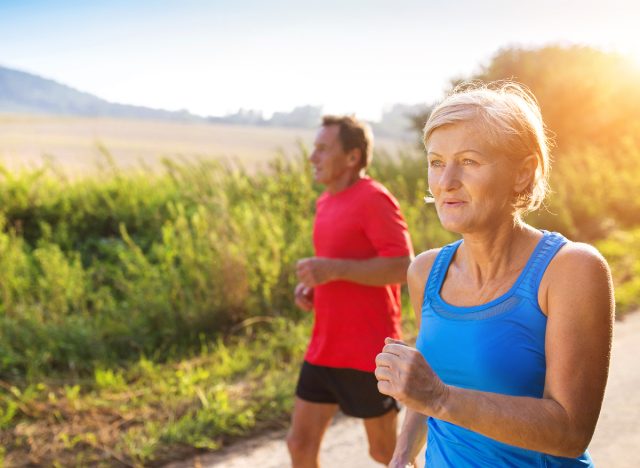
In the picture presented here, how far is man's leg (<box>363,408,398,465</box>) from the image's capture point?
3613 millimetres

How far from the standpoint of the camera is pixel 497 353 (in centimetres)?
184

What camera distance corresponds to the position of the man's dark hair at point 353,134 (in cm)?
393

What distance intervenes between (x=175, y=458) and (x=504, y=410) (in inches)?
125

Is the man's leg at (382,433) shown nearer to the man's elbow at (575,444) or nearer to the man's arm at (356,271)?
the man's arm at (356,271)

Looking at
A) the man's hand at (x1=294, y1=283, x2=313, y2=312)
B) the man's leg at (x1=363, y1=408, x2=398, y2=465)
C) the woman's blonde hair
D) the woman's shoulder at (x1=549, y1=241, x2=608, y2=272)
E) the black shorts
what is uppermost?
the woman's blonde hair

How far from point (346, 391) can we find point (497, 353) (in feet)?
5.90

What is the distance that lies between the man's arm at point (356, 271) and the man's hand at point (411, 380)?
5.92ft

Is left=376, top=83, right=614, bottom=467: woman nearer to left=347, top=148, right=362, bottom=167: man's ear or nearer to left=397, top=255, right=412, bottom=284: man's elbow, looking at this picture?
left=397, top=255, right=412, bottom=284: man's elbow

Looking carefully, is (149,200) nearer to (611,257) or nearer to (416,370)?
(611,257)

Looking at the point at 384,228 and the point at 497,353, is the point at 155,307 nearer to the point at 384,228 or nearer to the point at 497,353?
the point at 384,228

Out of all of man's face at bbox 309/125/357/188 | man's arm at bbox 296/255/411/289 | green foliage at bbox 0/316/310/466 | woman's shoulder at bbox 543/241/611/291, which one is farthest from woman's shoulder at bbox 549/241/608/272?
green foliage at bbox 0/316/310/466

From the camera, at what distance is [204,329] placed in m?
6.66

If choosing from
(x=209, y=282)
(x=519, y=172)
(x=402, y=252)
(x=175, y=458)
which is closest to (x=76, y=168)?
(x=209, y=282)

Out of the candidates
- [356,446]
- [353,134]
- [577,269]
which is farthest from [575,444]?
[356,446]
